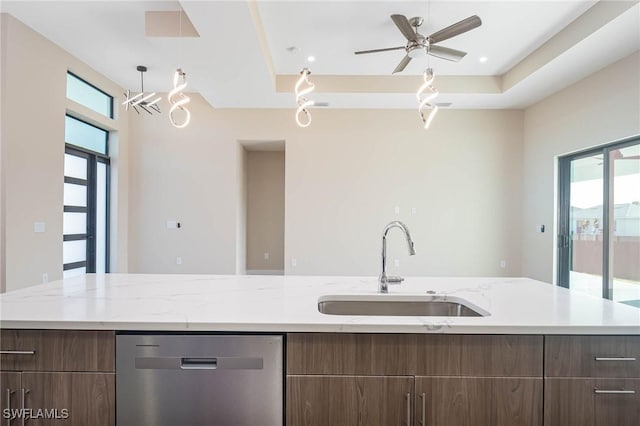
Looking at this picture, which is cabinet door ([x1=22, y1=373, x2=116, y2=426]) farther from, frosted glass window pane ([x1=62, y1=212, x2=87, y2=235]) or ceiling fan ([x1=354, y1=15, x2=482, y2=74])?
frosted glass window pane ([x1=62, y1=212, x2=87, y2=235])

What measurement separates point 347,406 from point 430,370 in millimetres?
316

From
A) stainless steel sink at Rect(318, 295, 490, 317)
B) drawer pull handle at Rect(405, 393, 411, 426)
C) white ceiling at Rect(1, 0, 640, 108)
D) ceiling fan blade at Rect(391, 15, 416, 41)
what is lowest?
drawer pull handle at Rect(405, 393, 411, 426)

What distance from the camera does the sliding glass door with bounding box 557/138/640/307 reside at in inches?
137

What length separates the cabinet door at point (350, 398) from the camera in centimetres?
119

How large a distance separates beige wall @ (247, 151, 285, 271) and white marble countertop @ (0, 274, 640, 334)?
4645 millimetres

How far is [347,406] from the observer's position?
3.92 feet

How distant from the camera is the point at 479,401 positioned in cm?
119

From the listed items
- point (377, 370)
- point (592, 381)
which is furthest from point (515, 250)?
point (377, 370)

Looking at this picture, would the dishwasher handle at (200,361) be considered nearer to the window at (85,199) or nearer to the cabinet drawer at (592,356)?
the cabinet drawer at (592,356)

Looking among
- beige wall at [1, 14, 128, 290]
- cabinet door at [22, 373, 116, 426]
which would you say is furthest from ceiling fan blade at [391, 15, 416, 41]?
beige wall at [1, 14, 128, 290]

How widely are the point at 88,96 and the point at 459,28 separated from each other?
463 centimetres

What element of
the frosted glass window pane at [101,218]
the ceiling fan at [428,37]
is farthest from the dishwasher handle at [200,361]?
the frosted glass window pane at [101,218]

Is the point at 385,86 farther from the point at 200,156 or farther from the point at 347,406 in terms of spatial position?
the point at 347,406

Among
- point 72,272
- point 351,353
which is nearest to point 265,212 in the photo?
point 72,272
